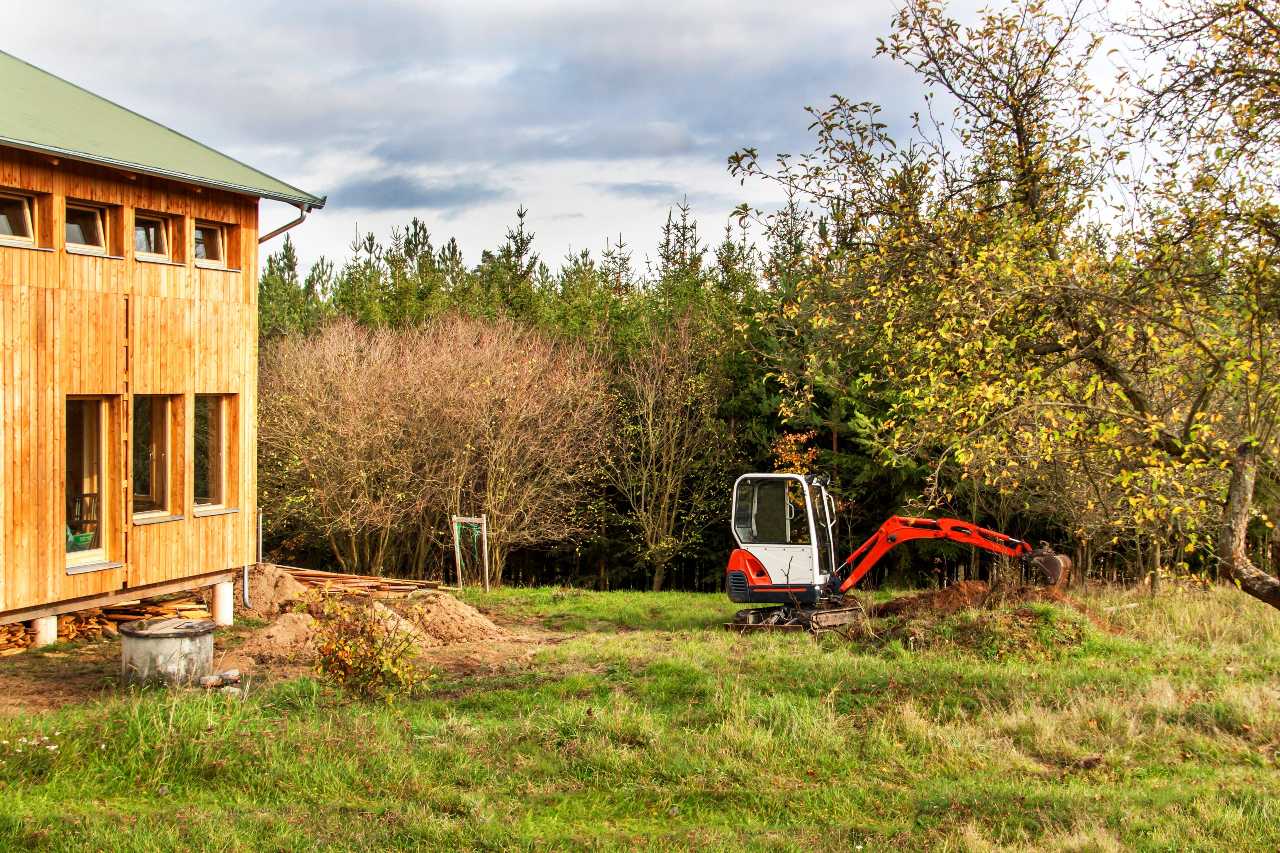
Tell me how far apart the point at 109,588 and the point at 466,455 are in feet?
31.3

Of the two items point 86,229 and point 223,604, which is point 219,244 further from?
point 223,604

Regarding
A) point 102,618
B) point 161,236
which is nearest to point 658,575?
point 102,618


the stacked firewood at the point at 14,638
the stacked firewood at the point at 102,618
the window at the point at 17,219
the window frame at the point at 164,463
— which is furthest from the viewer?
the window frame at the point at 164,463

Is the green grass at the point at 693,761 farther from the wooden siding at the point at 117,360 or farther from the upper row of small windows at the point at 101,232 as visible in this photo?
the upper row of small windows at the point at 101,232

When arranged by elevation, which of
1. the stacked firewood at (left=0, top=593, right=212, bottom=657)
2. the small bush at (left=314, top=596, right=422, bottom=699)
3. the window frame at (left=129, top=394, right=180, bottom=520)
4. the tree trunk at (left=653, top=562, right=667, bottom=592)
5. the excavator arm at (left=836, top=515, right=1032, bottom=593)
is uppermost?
the window frame at (left=129, top=394, right=180, bottom=520)

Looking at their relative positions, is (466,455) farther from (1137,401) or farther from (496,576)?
(1137,401)

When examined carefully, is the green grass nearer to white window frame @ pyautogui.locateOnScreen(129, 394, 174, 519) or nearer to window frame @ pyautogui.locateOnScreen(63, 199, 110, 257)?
white window frame @ pyautogui.locateOnScreen(129, 394, 174, 519)

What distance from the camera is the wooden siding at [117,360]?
12.0 m

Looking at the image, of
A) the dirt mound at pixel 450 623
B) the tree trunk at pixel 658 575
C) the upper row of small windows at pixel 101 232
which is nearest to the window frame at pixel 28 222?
the upper row of small windows at pixel 101 232

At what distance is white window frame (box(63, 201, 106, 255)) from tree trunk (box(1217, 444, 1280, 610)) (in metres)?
12.6

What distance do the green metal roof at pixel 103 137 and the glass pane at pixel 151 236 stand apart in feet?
2.97

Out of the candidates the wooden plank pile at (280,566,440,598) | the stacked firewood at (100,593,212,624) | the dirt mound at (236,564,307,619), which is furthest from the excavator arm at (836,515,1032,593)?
the stacked firewood at (100,593,212,624)

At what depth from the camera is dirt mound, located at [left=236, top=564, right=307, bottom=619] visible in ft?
53.0

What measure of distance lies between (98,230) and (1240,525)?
42.5 ft
